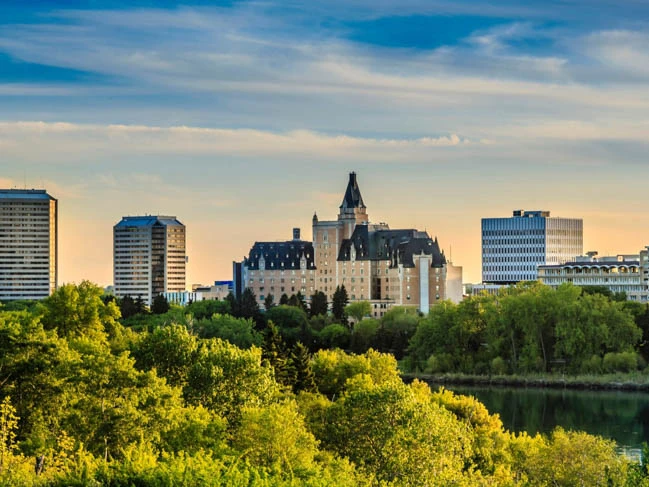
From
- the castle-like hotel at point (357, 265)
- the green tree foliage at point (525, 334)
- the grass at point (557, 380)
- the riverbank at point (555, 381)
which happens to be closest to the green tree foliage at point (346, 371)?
the riverbank at point (555, 381)

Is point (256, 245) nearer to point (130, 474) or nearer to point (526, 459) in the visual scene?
point (526, 459)

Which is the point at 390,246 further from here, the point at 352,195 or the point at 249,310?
the point at 249,310

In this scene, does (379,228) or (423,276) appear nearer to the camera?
(423,276)

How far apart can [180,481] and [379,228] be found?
149903mm

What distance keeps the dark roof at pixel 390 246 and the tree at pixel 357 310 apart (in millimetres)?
12819

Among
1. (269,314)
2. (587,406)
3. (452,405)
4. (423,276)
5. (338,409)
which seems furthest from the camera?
(423,276)

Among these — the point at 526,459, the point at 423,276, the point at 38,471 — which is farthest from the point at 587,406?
the point at 423,276

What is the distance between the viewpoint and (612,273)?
175m

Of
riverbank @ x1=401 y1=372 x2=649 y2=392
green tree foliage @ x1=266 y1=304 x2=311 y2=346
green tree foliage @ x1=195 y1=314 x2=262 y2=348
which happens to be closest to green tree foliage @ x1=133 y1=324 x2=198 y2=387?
green tree foliage @ x1=195 y1=314 x2=262 y2=348

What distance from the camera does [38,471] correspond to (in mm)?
41094

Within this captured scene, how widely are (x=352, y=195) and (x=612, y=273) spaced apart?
113 feet

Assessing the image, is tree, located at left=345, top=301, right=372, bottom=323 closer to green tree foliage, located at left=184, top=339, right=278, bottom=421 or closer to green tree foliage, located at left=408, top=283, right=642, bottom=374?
green tree foliage, located at left=408, top=283, right=642, bottom=374


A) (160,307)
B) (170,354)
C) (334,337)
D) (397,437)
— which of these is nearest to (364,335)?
(334,337)

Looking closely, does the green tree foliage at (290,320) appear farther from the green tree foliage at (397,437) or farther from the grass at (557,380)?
the green tree foliage at (397,437)
